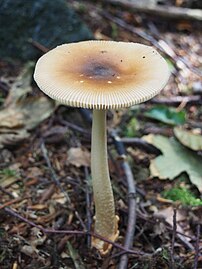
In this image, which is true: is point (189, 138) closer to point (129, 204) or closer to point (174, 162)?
point (174, 162)

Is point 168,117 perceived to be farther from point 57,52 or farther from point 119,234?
point 57,52

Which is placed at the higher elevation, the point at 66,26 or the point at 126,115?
the point at 66,26

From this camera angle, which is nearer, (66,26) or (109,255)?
(109,255)

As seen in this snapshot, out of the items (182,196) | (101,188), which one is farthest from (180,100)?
(101,188)

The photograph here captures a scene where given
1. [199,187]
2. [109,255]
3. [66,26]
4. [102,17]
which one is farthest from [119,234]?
[102,17]

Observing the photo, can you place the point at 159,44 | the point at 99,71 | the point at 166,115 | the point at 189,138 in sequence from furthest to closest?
the point at 159,44 < the point at 166,115 < the point at 189,138 < the point at 99,71

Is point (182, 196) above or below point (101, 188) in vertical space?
below

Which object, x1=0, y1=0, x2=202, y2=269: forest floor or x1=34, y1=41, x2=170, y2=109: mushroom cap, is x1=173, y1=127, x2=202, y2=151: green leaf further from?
x1=34, y1=41, x2=170, y2=109: mushroom cap

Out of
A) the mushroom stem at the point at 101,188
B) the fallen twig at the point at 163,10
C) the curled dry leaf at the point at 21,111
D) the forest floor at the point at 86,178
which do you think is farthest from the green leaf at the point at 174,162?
the fallen twig at the point at 163,10
